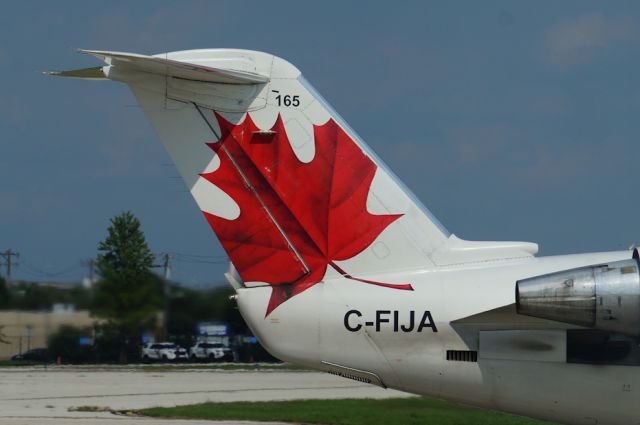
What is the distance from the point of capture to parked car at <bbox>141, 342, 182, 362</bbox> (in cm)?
3762

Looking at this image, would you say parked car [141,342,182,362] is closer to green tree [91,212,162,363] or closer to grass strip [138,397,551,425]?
green tree [91,212,162,363]

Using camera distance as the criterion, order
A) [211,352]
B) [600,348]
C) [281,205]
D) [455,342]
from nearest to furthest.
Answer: [600,348], [455,342], [281,205], [211,352]

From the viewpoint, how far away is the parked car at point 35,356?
116 feet

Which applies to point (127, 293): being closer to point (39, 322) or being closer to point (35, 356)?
point (39, 322)

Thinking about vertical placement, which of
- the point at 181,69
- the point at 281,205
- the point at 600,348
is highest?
the point at 181,69

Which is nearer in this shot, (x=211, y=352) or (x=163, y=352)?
(x=163, y=352)

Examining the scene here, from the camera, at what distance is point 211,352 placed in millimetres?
47188

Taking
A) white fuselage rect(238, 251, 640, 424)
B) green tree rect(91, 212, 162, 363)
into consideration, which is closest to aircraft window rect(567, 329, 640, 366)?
white fuselage rect(238, 251, 640, 424)

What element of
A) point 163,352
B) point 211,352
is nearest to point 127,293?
point 163,352

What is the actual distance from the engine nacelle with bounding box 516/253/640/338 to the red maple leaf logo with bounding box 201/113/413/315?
2.02 metres

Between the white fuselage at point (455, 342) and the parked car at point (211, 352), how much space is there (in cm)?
3119

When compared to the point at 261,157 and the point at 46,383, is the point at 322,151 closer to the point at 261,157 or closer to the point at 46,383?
the point at 261,157

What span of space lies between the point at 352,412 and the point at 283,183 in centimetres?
1117

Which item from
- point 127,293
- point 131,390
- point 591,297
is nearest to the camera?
point 591,297
